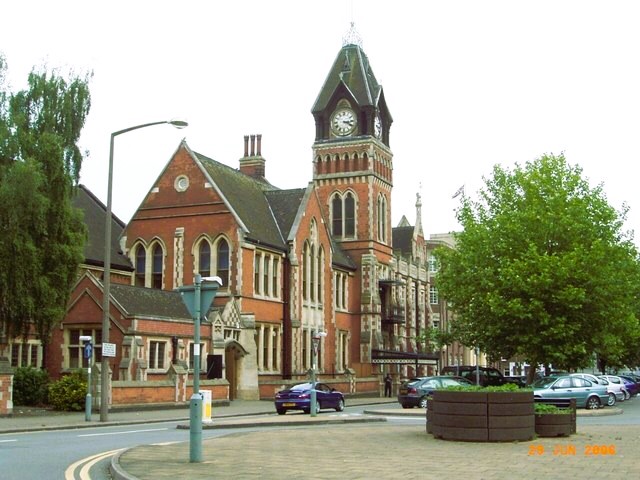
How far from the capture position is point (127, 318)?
3831 centimetres

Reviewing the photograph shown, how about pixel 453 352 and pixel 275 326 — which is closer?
pixel 275 326

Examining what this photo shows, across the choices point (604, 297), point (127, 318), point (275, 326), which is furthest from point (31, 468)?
point (275, 326)

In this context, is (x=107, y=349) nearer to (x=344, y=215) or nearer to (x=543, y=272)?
(x=543, y=272)

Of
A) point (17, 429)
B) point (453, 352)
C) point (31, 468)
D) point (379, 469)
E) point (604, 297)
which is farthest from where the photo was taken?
point (453, 352)

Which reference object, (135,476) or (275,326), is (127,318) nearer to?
(275,326)

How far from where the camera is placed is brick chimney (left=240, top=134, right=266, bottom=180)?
68188 mm

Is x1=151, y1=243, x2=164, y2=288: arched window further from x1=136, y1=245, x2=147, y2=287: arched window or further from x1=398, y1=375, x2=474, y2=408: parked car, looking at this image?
x1=398, y1=375, x2=474, y2=408: parked car

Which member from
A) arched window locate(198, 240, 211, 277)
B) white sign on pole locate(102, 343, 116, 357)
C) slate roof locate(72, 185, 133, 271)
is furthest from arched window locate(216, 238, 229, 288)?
white sign on pole locate(102, 343, 116, 357)

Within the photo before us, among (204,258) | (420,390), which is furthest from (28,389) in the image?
(204,258)

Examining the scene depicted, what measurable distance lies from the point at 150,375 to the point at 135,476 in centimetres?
2784

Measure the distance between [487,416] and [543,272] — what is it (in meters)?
23.1

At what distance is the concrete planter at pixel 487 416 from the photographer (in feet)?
58.6

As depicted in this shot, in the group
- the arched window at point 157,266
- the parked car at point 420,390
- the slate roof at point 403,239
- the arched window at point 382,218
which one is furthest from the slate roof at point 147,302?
the slate roof at point 403,239

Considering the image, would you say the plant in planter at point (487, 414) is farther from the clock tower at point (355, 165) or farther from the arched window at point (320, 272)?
the clock tower at point (355, 165)
